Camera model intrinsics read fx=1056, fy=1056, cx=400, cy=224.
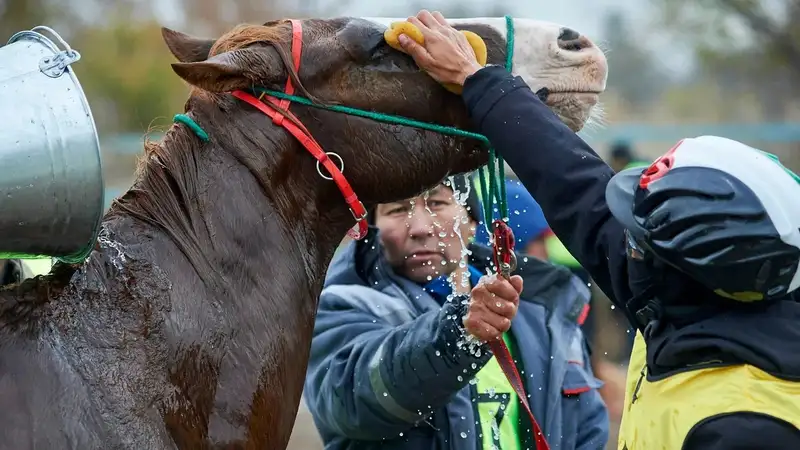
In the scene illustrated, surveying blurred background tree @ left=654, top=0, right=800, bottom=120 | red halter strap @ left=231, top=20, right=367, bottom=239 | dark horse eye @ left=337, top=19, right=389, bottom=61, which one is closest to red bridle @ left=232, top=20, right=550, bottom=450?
red halter strap @ left=231, top=20, right=367, bottom=239

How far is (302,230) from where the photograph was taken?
2781mm

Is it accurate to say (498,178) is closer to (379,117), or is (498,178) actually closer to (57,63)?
(379,117)

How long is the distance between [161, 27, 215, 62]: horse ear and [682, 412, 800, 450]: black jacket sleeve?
1771 mm

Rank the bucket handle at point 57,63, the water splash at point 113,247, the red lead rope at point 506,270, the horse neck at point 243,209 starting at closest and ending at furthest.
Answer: the bucket handle at point 57,63 → the water splash at point 113,247 → the horse neck at point 243,209 → the red lead rope at point 506,270

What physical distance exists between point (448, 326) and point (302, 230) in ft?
1.88

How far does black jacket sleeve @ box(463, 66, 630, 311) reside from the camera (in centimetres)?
247

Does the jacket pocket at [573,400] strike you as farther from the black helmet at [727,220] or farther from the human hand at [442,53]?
Result: the black helmet at [727,220]

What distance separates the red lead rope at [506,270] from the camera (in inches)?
117

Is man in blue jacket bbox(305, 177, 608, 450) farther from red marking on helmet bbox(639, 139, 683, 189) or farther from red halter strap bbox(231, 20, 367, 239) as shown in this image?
red marking on helmet bbox(639, 139, 683, 189)

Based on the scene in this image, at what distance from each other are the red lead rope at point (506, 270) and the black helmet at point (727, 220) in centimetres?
88

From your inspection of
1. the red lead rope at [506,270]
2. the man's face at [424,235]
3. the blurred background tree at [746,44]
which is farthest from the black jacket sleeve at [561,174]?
the blurred background tree at [746,44]

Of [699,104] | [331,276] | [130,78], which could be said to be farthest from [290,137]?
[699,104]

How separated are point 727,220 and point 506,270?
1.07m

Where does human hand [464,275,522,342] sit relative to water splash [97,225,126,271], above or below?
below
